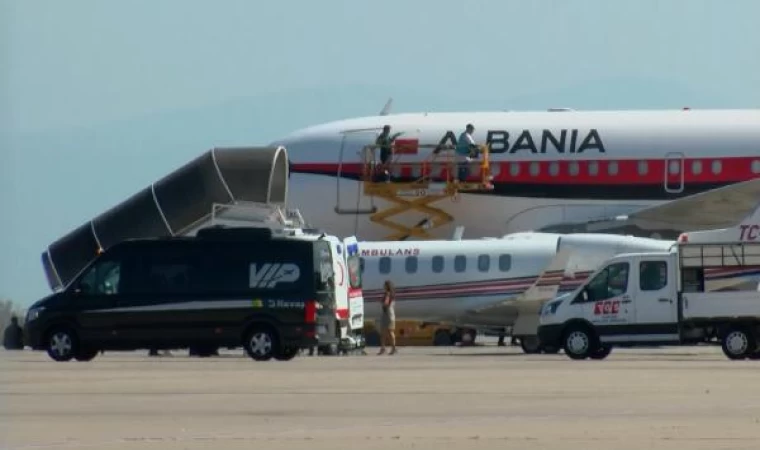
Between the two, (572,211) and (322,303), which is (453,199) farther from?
(322,303)

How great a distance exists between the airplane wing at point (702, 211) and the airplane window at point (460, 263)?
514 centimetres

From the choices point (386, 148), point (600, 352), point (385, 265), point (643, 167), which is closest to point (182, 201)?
point (385, 265)

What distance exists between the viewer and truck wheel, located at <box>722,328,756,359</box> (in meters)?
32.4

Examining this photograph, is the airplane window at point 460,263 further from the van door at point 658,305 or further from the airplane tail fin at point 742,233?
the van door at point 658,305

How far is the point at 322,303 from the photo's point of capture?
32.4 metres

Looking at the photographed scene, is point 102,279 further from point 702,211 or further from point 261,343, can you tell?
point 702,211

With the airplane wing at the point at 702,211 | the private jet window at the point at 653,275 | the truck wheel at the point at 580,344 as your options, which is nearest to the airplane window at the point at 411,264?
the airplane wing at the point at 702,211

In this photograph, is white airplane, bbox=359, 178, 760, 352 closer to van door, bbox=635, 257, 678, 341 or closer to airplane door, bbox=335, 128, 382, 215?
airplane door, bbox=335, 128, 382, 215

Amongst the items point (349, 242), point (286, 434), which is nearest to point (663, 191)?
point (349, 242)

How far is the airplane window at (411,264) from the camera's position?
141ft

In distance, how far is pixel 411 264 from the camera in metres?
43.0

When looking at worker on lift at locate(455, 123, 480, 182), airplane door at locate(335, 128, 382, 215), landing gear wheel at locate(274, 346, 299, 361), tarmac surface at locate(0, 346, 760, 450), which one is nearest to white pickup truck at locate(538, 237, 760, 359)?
tarmac surface at locate(0, 346, 760, 450)

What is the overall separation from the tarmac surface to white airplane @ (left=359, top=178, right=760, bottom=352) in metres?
11.2

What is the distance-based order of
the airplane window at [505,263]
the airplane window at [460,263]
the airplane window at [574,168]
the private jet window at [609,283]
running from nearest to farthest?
the private jet window at [609,283]
the airplane window at [505,263]
the airplane window at [460,263]
the airplane window at [574,168]
